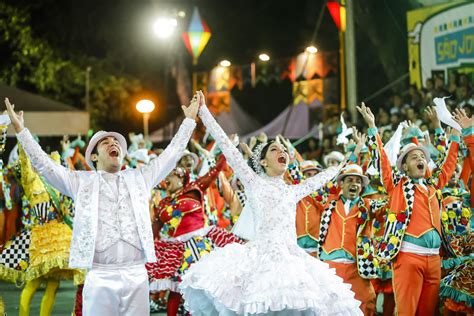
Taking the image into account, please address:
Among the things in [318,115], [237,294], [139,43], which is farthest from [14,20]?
[237,294]

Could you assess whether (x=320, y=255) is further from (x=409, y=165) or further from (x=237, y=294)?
(x=237, y=294)

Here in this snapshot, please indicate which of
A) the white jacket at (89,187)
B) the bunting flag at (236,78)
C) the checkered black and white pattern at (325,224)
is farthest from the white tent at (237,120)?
the white jacket at (89,187)

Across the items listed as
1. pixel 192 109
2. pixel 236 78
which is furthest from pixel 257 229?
pixel 236 78

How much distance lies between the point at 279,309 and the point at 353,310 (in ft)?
2.25

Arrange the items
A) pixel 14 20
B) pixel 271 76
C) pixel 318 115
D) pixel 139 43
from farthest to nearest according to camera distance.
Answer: pixel 139 43
pixel 14 20
pixel 271 76
pixel 318 115

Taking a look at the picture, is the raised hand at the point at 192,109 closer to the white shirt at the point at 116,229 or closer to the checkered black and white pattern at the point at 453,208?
the white shirt at the point at 116,229

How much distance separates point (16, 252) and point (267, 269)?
4.38 meters

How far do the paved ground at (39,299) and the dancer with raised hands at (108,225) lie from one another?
16.8 ft

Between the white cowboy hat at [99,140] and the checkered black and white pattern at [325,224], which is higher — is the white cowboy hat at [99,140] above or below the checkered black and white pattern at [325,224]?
above

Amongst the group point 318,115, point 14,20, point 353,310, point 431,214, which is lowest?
point 353,310

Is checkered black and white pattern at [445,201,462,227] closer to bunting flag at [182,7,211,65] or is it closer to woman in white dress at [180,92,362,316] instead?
woman in white dress at [180,92,362,316]

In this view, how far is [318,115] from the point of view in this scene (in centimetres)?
2252

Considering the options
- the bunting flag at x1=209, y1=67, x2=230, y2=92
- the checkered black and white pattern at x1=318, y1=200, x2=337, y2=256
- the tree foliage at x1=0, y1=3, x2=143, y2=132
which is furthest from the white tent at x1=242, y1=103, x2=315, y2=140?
the checkered black and white pattern at x1=318, y1=200, x2=337, y2=256

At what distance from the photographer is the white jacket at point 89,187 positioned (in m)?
7.39
